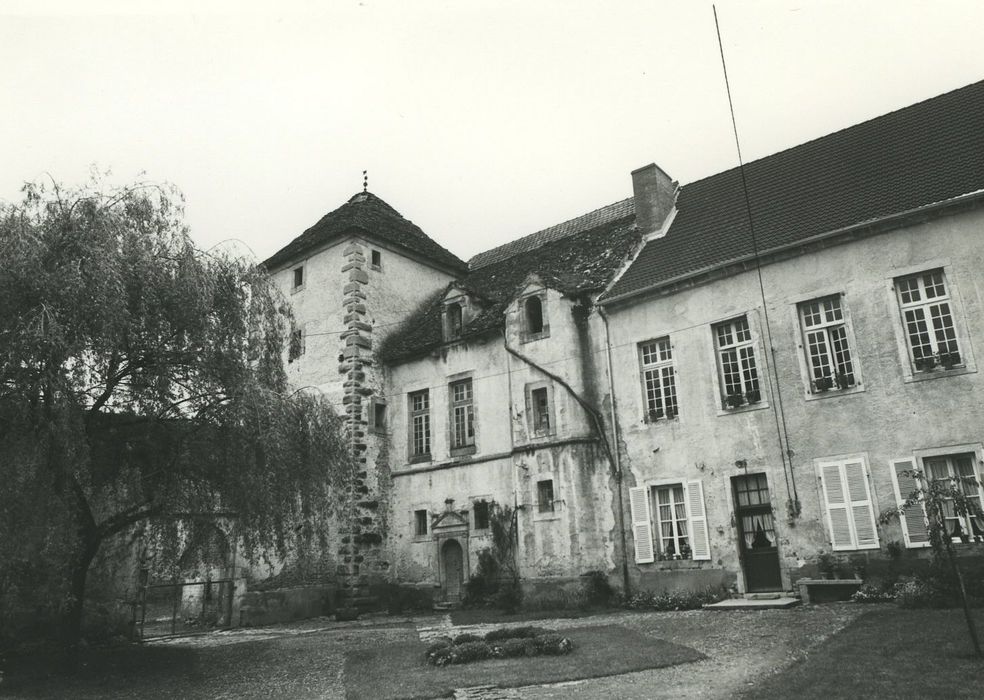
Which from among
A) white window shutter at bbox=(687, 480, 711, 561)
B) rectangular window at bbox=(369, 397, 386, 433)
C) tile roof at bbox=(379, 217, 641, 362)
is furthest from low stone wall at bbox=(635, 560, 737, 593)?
rectangular window at bbox=(369, 397, 386, 433)

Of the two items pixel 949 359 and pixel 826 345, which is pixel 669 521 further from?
pixel 949 359

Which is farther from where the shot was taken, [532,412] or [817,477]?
[532,412]

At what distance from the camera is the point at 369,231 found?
74.5 ft

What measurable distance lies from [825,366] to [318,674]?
35.4 ft

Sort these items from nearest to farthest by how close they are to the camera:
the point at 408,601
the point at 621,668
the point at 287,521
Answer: the point at 621,668, the point at 287,521, the point at 408,601

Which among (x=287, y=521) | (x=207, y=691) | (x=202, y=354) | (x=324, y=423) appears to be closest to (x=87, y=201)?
(x=202, y=354)

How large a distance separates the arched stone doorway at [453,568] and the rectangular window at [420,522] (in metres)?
0.94

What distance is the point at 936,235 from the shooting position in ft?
46.1

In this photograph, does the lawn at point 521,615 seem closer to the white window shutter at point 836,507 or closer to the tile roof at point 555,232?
the white window shutter at point 836,507

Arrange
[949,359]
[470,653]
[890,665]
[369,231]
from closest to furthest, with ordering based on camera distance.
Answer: [890,665], [470,653], [949,359], [369,231]

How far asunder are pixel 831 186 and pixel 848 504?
280 inches

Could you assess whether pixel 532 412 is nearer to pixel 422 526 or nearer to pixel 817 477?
pixel 422 526

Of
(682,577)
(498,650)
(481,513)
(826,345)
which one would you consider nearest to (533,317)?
(481,513)

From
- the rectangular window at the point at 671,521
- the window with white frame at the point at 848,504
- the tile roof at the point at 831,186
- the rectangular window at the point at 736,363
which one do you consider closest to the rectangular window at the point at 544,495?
the rectangular window at the point at 671,521
